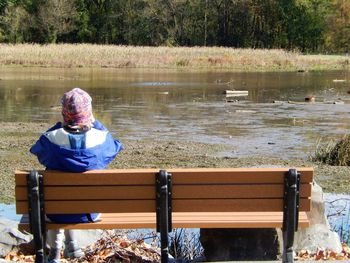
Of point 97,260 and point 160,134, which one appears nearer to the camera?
point 97,260

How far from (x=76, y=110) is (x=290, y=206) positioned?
1838 mm

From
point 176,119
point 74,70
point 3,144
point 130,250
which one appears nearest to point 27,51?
point 74,70

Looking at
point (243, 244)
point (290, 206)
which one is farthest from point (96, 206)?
point (243, 244)

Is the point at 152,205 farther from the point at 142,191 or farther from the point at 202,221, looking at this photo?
the point at 202,221

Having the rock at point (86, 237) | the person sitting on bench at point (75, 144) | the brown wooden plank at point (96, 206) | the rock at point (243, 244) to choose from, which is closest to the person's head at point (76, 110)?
the person sitting on bench at point (75, 144)

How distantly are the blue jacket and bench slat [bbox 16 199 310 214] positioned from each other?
0.20 m

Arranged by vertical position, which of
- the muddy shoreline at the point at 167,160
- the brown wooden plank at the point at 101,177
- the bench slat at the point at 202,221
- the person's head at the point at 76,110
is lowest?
the muddy shoreline at the point at 167,160

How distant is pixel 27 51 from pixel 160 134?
37281 mm

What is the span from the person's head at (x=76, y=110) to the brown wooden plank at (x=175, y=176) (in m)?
0.44

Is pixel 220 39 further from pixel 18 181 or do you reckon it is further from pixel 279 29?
pixel 18 181

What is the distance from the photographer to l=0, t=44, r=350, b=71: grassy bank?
49938mm

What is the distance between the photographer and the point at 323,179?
11078mm

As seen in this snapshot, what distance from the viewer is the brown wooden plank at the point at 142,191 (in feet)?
16.4

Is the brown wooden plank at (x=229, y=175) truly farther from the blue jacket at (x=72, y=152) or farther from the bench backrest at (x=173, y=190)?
the blue jacket at (x=72, y=152)
